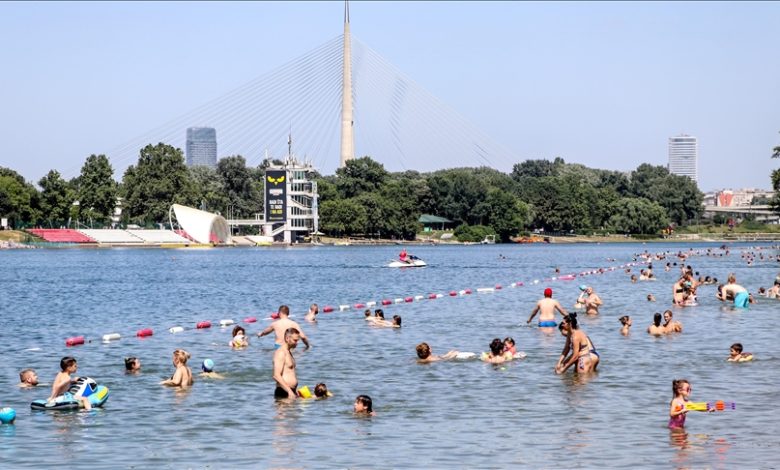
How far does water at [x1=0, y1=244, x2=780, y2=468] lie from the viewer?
2172 centimetres

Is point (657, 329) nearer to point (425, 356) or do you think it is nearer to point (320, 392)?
point (425, 356)

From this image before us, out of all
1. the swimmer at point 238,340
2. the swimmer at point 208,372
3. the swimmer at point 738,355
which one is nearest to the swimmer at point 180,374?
the swimmer at point 208,372

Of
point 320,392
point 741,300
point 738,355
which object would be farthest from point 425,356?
point 741,300

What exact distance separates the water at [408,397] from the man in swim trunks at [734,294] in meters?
0.71

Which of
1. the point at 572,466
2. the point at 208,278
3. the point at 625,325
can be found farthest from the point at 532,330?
the point at 208,278

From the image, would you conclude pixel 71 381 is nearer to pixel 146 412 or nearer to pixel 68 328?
pixel 146 412

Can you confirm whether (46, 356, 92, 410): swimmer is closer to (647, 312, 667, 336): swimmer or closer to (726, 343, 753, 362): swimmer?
(726, 343, 753, 362): swimmer

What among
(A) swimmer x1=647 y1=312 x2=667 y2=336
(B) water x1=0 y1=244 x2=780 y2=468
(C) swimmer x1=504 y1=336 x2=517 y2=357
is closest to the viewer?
(B) water x1=0 y1=244 x2=780 y2=468

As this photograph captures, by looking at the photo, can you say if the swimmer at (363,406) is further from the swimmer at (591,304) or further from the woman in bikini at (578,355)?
the swimmer at (591,304)

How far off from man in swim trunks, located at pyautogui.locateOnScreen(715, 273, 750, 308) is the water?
711 millimetres

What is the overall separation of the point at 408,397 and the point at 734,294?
109 feet

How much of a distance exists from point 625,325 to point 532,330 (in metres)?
3.95

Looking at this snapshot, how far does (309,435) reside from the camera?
23.5m

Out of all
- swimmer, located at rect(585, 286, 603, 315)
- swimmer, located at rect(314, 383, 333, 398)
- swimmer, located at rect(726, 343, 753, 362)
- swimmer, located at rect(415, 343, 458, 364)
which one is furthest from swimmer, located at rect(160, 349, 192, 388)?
swimmer, located at rect(585, 286, 603, 315)
